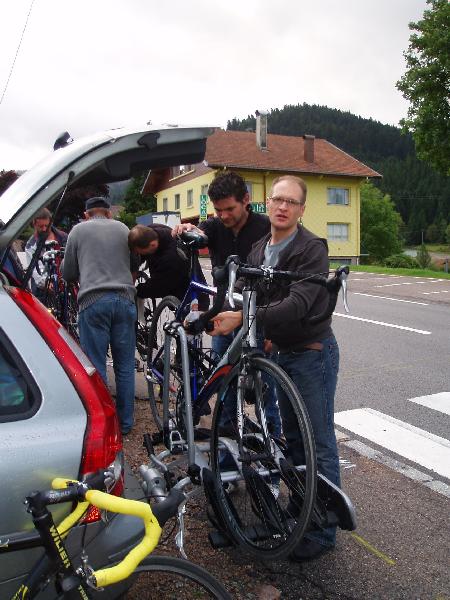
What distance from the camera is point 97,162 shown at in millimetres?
2352

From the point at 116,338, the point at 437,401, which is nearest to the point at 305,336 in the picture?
the point at 116,338

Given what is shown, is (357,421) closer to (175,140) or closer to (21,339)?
(175,140)

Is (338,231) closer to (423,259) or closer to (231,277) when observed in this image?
(423,259)

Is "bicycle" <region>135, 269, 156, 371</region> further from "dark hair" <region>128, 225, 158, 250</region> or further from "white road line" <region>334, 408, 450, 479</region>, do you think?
"white road line" <region>334, 408, 450, 479</region>

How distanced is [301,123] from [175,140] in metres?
112

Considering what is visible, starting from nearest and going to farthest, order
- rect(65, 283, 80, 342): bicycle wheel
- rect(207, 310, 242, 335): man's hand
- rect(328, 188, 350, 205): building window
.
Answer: rect(207, 310, 242, 335): man's hand → rect(65, 283, 80, 342): bicycle wheel → rect(328, 188, 350, 205): building window

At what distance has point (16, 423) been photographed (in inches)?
75.2

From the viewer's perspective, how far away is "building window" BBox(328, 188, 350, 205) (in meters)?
46.6

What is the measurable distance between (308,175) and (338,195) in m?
3.48

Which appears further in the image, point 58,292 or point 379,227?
point 379,227

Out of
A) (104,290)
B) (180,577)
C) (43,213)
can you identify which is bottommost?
(180,577)

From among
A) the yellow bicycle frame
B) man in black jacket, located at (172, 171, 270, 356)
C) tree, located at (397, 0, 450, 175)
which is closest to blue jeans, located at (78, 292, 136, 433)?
man in black jacket, located at (172, 171, 270, 356)

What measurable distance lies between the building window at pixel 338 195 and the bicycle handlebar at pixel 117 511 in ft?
153

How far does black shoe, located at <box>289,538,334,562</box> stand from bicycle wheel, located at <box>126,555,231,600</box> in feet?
3.96
